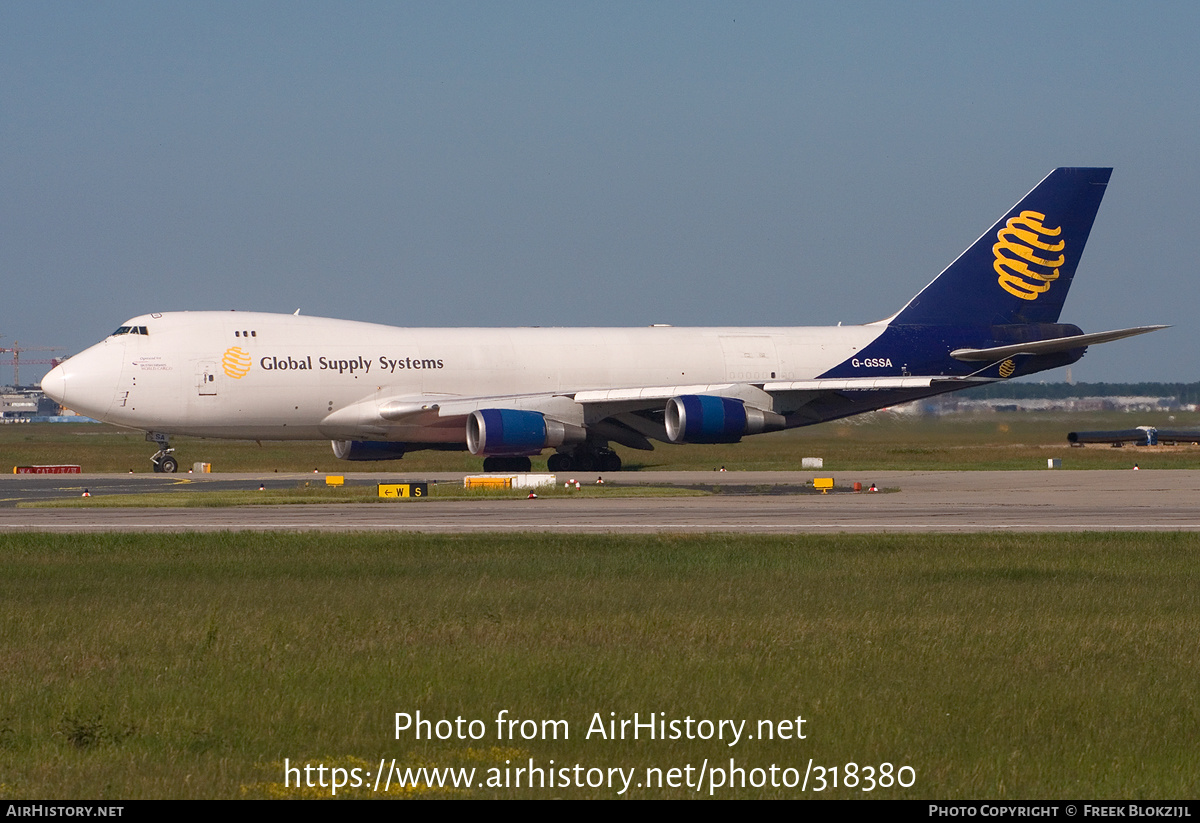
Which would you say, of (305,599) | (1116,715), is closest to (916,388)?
(305,599)

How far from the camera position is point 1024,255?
139ft

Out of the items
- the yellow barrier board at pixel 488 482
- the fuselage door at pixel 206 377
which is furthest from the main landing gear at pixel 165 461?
the yellow barrier board at pixel 488 482

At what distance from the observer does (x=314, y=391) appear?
37188mm

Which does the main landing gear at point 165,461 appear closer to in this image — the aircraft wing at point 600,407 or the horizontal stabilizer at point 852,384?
the aircraft wing at point 600,407

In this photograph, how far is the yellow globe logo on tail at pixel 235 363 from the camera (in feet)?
120

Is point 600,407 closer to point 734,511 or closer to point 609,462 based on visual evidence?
point 609,462

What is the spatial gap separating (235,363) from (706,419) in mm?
12234

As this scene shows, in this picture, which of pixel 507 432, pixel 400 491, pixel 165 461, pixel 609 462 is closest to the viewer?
pixel 400 491

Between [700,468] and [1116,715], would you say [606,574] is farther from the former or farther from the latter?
[700,468]

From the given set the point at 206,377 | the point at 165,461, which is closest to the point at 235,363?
the point at 206,377

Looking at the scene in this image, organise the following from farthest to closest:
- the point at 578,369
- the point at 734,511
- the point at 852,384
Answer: the point at 578,369 < the point at 852,384 < the point at 734,511

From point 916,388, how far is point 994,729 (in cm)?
3367

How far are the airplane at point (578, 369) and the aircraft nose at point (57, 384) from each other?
51 mm

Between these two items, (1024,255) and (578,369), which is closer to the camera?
(578,369)
